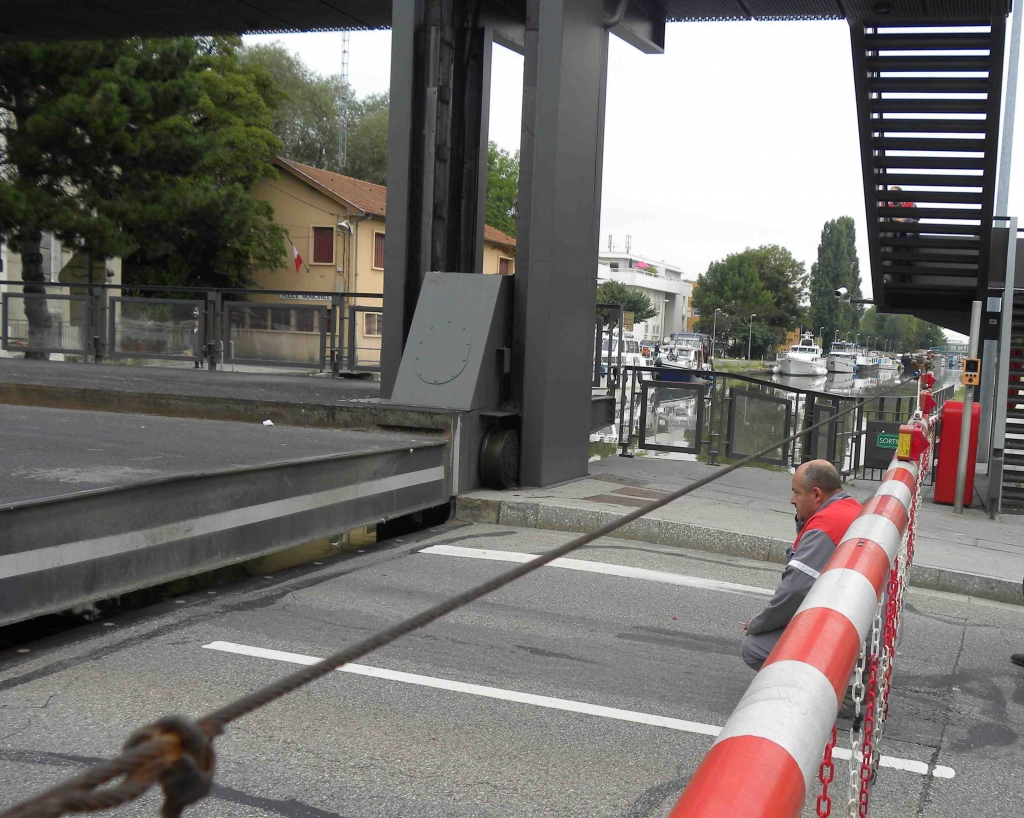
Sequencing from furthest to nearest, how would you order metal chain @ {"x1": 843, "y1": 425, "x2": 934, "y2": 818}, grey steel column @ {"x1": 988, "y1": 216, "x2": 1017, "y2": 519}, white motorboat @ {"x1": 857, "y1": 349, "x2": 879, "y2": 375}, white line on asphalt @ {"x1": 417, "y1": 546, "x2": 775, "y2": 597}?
white motorboat @ {"x1": 857, "y1": 349, "x2": 879, "y2": 375}
grey steel column @ {"x1": 988, "y1": 216, "x2": 1017, "y2": 519}
white line on asphalt @ {"x1": 417, "y1": 546, "x2": 775, "y2": 597}
metal chain @ {"x1": 843, "y1": 425, "x2": 934, "y2": 818}

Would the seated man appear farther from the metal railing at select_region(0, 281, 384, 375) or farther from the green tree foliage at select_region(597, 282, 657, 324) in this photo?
the green tree foliage at select_region(597, 282, 657, 324)

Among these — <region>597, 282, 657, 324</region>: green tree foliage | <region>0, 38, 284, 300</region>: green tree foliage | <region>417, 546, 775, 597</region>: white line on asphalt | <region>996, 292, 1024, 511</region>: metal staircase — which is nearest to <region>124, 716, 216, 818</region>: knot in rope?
<region>417, 546, 775, 597</region>: white line on asphalt

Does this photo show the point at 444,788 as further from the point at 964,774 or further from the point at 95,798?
the point at 95,798

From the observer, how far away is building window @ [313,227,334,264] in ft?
160

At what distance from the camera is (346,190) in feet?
164

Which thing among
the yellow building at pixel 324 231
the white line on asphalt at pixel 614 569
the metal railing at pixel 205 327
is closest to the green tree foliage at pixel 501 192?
the yellow building at pixel 324 231

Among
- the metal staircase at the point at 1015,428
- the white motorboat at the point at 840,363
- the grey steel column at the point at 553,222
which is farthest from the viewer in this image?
the white motorboat at the point at 840,363

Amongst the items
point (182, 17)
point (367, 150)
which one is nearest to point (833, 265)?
point (367, 150)

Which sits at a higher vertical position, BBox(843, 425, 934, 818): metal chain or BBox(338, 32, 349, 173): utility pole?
BBox(338, 32, 349, 173): utility pole

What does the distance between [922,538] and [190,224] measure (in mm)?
27065

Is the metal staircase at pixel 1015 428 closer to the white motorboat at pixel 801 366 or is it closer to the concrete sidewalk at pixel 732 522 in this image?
the concrete sidewalk at pixel 732 522

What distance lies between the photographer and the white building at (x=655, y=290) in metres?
130

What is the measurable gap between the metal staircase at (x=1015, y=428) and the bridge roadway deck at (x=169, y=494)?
6.98m

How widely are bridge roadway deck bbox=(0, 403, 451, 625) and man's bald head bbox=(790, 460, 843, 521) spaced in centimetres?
365
